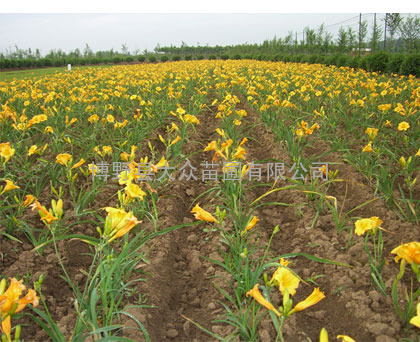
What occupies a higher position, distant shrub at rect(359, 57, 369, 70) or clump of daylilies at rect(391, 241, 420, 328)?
distant shrub at rect(359, 57, 369, 70)

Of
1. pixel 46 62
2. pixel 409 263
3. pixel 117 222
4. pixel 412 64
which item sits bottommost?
pixel 409 263

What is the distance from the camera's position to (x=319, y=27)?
82.9ft

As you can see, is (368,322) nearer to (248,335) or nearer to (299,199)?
(248,335)

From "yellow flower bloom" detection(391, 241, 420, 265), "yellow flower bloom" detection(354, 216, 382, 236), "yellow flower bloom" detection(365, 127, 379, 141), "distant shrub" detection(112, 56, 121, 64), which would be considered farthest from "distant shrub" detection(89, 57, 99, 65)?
"yellow flower bloom" detection(391, 241, 420, 265)

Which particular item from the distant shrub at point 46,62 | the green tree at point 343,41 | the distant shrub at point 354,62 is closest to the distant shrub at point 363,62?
the distant shrub at point 354,62

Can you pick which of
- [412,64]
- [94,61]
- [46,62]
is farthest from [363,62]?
[94,61]

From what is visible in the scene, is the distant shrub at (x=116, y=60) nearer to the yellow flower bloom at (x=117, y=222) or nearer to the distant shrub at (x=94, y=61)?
the distant shrub at (x=94, y=61)

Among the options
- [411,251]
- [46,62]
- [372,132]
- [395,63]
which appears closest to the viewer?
[411,251]

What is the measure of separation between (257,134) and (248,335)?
14.4 feet

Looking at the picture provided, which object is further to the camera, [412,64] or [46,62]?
[46,62]

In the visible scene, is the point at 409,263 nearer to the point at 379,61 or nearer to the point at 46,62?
the point at 379,61

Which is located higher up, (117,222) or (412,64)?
(412,64)

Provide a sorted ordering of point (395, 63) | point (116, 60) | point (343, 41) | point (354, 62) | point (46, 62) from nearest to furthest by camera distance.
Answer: point (395, 63), point (354, 62), point (343, 41), point (46, 62), point (116, 60)

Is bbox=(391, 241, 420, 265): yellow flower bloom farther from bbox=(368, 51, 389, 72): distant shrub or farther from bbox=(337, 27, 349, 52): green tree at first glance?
bbox=(337, 27, 349, 52): green tree
